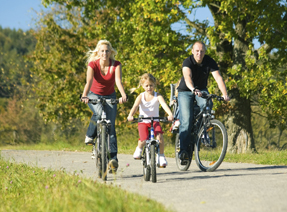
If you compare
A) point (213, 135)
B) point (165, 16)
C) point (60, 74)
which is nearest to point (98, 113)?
point (213, 135)

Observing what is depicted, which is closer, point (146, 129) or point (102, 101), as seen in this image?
point (102, 101)

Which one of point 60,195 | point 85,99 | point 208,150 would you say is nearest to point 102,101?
point 85,99

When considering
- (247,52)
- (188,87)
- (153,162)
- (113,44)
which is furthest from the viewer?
(113,44)

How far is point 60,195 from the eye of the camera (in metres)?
4.58

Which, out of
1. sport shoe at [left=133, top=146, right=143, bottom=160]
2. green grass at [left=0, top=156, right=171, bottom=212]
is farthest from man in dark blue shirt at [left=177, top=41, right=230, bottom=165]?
green grass at [left=0, top=156, right=171, bottom=212]

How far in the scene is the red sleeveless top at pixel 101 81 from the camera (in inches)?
247

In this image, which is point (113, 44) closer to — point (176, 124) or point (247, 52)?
point (247, 52)

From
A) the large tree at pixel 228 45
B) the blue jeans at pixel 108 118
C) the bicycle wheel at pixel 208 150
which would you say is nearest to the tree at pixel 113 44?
the large tree at pixel 228 45

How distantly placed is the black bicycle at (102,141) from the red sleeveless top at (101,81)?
0.29 metres

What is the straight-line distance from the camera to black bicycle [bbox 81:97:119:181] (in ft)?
18.9

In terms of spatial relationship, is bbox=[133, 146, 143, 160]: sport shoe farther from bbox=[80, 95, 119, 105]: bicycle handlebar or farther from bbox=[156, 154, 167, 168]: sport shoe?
bbox=[80, 95, 119, 105]: bicycle handlebar

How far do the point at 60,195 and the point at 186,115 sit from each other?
269cm

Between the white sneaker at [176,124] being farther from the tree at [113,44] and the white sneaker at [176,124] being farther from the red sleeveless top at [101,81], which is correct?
the tree at [113,44]

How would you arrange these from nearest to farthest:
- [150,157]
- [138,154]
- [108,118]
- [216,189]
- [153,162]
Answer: [216,189] → [153,162] → [150,157] → [138,154] → [108,118]
